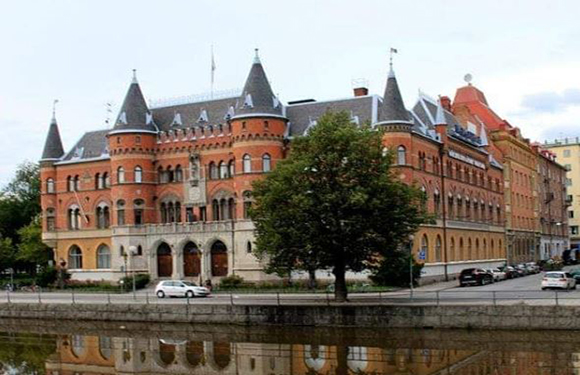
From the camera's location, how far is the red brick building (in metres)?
67.7

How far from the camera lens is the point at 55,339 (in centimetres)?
4350

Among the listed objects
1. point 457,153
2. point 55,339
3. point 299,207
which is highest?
point 457,153

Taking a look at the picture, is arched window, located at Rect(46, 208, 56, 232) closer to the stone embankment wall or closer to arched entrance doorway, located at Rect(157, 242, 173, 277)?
arched entrance doorway, located at Rect(157, 242, 173, 277)

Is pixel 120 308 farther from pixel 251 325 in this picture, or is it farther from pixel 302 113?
pixel 302 113

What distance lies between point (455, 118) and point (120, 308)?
5339cm

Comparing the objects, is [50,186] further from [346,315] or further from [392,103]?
[346,315]

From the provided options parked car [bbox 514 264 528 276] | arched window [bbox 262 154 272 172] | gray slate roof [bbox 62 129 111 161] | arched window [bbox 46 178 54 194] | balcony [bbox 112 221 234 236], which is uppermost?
gray slate roof [bbox 62 129 111 161]

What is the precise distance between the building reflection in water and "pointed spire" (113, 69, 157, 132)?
36.8 meters

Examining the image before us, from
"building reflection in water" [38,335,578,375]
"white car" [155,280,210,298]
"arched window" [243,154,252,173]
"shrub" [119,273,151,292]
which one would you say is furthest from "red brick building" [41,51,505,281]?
"building reflection in water" [38,335,578,375]

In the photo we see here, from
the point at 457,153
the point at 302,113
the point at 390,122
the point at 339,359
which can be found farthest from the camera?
the point at 457,153

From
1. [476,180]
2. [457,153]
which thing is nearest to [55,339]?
[457,153]

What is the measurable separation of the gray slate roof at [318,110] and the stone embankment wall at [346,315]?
86.4ft

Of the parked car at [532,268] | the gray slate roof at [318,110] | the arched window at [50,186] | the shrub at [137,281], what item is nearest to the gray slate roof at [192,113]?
the gray slate roof at [318,110]

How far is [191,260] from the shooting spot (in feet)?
235
